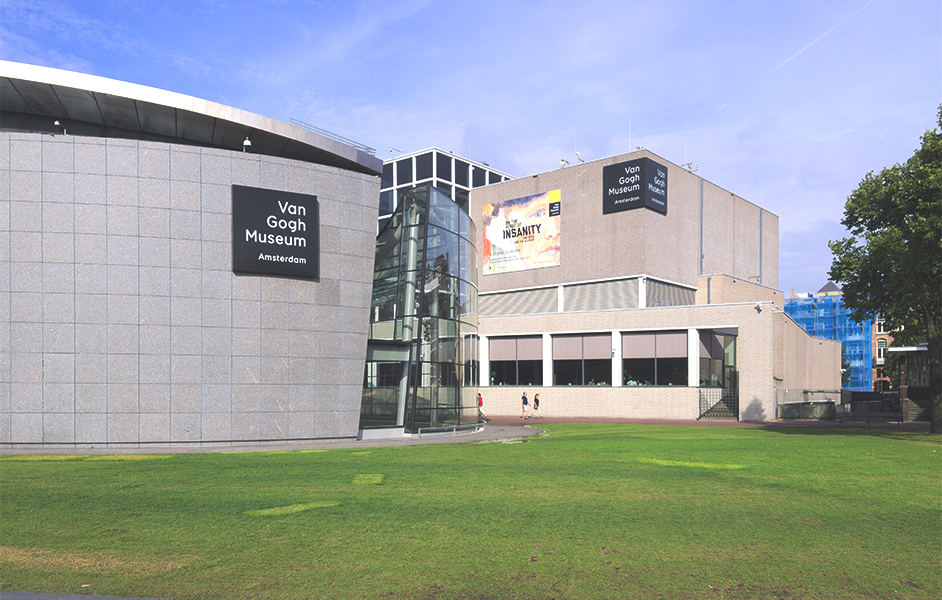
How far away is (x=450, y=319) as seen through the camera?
28.9 metres

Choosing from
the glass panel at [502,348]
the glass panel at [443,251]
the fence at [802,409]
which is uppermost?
the glass panel at [443,251]

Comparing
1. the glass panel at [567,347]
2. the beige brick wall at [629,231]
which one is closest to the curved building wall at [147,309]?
the glass panel at [567,347]

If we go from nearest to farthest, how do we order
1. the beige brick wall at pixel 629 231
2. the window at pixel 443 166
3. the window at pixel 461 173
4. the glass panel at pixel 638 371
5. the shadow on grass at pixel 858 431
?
the shadow on grass at pixel 858 431, the glass panel at pixel 638 371, the beige brick wall at pixel 629 231, the window at pixel 443 166, the window at pixel 461 173

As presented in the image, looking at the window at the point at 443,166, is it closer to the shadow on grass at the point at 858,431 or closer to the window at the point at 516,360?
the window at the point at 516,360

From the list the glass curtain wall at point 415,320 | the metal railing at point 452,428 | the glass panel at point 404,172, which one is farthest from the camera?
the glass panel at point 404,172

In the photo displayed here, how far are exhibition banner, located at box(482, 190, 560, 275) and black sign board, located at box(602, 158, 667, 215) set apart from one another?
5.04 meters

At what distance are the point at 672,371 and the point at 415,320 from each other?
1055 inches

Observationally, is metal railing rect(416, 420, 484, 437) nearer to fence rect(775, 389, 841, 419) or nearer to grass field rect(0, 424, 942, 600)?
grass field rect(0, 424, 942, 600)

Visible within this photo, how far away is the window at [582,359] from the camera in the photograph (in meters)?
50.8

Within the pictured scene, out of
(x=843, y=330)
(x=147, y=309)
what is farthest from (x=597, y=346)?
(x=843, y=330)

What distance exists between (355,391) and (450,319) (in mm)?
5951

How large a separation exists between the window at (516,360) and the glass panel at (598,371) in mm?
4083

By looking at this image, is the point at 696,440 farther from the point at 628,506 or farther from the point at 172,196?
Answer: the point at 172,196

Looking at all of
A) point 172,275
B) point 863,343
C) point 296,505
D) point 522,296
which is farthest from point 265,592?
point 863,343
